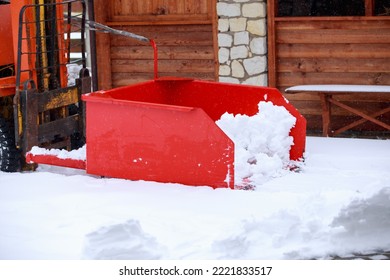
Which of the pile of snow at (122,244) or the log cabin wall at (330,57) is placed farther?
the log cabin wall at (330,57)

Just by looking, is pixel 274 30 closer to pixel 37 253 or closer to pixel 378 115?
pixel 378 115

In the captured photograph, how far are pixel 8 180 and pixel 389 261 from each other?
3.98m

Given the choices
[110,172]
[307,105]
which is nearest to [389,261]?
[110,172]

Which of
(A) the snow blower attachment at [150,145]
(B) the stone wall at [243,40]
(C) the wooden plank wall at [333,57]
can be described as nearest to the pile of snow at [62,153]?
(A) the snow blower attachment at [150,145]

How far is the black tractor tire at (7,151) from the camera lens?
8.98 meters

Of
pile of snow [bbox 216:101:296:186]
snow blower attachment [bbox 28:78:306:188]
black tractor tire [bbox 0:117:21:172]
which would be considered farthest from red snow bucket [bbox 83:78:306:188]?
black tractor tire [bbox 0:117:21:172]

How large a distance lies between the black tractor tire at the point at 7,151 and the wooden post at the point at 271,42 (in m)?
3.81

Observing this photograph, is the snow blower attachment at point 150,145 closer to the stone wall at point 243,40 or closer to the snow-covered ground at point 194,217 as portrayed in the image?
the snow-covered ground at point 194,217

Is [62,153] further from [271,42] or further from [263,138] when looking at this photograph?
[271,42]

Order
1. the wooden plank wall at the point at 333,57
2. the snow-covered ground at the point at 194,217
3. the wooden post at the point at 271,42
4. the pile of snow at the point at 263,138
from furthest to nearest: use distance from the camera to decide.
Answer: the wooden post at the point at 271,42, the wooden plank wall at the point at 333,57, the pile of snow at the point at 263,138, the snow-covered ground at the point at 194,217

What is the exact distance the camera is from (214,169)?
7.94 m

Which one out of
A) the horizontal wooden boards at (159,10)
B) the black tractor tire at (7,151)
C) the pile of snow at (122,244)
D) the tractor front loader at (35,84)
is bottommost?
the pile of snow at (122,244)

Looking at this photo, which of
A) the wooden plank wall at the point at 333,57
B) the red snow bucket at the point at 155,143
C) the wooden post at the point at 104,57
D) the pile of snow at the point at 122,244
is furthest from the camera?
the wooden post at the point at 104,57

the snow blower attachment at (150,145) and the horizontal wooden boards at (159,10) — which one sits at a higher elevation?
the horizontal wooden boards at (159,10)
